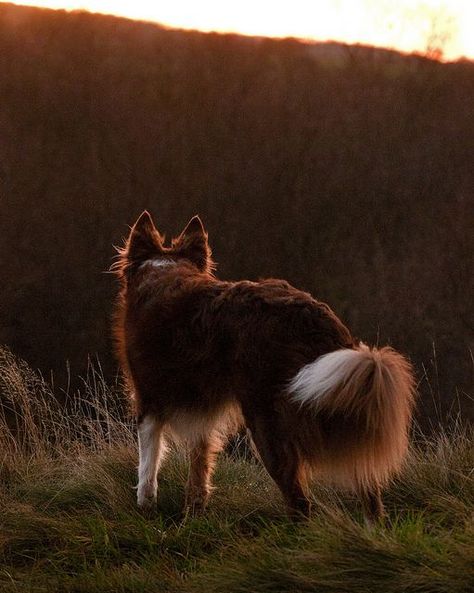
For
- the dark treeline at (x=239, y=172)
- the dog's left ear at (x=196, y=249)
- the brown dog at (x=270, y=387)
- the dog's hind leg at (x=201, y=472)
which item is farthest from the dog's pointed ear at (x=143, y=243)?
the dark treeline at (x=239, y=172)

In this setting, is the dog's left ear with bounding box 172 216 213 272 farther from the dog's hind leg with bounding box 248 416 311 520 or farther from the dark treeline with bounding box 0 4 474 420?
the dark treeline with bounding box 0 4 474 420

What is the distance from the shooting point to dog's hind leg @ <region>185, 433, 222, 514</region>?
4.53 metres

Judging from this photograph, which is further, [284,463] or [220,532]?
[220,532]

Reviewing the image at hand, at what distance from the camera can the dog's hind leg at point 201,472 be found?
453 cm

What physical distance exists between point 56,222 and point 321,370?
386 inches

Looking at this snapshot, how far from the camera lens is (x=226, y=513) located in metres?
4.39

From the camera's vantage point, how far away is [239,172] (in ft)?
45.2

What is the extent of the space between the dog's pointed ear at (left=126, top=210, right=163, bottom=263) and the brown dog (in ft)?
1.93

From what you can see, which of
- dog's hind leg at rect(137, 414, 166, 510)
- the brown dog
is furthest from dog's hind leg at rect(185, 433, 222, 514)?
dog's hind leg at rect(137, 414, 166, 510)

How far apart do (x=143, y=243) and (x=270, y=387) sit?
5.88 feet

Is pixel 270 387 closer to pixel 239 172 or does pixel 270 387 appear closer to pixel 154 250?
pixel 154 250

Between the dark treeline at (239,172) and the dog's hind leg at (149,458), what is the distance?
682cm

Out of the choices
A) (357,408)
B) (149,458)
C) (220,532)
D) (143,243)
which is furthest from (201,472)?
(143,243)

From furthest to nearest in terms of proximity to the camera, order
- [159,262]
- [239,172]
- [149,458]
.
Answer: [239,172] → [159,262] → [149,458]
